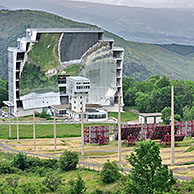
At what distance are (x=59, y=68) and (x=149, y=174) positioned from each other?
71643 millimetres

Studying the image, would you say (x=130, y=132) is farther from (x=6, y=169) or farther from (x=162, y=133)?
(x=6, y=169)

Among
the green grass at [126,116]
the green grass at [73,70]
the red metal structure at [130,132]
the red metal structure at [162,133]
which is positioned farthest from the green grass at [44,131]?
the red metal structure at [162,133]

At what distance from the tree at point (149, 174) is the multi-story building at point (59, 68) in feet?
211

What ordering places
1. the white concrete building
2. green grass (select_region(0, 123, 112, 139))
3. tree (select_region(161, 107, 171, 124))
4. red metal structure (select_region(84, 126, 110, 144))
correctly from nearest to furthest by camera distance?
red metal structure (select_region(84, 126, 110, 144)) < green grass (select_region(0, 123, 112, 139)) < tree (select_region(161, 107, 171, 124)) < the white concrete building

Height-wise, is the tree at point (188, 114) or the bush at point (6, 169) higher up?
the tree at point (188, 114)

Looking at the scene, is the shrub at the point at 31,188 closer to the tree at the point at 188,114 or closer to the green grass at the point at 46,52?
the tree at the point at 188,114

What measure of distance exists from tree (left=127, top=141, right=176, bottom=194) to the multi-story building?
64.5 metres

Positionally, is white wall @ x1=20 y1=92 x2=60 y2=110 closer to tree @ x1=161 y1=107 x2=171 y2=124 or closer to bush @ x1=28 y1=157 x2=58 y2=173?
tree @ x1=161 y1=107 x2=171 y2=124

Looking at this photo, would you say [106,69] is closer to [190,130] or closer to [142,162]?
[190,130]

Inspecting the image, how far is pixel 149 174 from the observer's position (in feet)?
104

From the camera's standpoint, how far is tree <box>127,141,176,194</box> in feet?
102

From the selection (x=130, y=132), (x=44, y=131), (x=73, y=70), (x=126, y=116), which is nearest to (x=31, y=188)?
(x=130, y=132)

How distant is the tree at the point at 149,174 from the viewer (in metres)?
31.1

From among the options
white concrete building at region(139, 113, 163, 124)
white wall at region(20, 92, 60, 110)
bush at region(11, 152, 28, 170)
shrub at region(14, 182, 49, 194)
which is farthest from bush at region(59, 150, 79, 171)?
white wall at region(20, 92, 60, 110)
